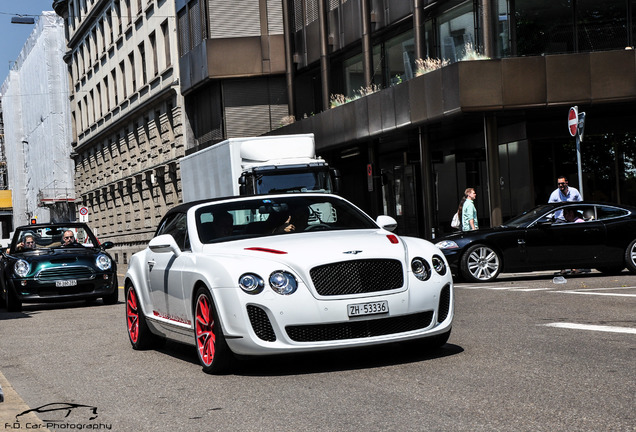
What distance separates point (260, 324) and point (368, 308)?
2.58ft

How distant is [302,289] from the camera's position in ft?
24.0

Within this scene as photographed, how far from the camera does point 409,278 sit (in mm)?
7555

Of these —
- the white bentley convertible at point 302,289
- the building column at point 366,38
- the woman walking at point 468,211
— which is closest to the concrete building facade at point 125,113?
the building column at point 366,38

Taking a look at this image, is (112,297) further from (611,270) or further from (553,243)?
(611,270)

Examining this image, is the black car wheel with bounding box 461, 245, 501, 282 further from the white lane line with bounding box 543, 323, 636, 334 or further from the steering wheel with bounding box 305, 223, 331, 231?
the steering wheel with bounding box 305, 223, 331, 231

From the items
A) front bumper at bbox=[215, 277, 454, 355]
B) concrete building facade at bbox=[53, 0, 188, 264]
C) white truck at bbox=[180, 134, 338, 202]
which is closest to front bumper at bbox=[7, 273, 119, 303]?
white truck at bbox=[180, 134, 338, 202]

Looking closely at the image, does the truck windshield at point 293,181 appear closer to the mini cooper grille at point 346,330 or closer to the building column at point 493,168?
the building column at point 493,168

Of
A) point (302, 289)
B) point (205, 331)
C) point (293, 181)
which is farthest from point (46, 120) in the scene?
point (302, 289)

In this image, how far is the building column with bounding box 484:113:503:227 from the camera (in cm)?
2512

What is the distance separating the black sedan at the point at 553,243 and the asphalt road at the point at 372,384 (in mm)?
6091

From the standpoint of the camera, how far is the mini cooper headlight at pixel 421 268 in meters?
7.65

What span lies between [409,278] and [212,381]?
1.63 m

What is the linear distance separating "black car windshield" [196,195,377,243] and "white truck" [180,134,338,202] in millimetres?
12481

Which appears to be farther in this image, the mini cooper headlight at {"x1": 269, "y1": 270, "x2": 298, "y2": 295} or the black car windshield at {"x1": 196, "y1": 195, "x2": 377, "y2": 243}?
the black car windshield at {"x1": 196, "y1": 195, "x2": 377, "y2": 243}
